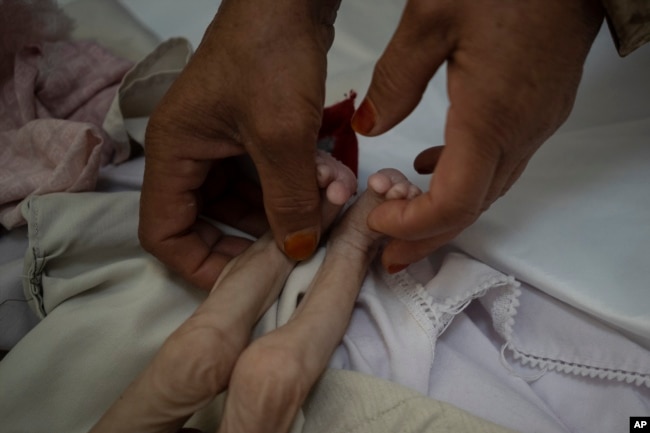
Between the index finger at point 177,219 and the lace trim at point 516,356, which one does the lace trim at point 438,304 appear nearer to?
the lace trim at point 516,356

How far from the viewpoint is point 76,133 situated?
31.2 inches

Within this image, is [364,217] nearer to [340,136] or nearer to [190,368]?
[340,136]

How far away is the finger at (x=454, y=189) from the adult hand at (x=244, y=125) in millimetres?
137

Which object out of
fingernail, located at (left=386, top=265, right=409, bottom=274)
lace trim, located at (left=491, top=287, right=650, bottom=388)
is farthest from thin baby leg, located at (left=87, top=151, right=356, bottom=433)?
lace trim, located at (left=491, top=287, right=650, bottom=388)

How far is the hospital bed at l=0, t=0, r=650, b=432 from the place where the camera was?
0.65 m

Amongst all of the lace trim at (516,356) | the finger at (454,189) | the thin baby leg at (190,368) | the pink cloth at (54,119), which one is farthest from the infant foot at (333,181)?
the pink cloth at (54,119)

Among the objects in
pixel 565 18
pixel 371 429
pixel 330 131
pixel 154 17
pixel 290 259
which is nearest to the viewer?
pixel 565 18

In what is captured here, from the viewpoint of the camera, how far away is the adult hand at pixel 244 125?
55cm

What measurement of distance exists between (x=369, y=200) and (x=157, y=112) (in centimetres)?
29

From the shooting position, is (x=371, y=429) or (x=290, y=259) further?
(x=290, y=259)

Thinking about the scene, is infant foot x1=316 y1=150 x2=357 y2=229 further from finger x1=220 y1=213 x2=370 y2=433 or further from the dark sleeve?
the dark sleeve

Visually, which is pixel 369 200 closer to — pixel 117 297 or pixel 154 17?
pixel 117 297

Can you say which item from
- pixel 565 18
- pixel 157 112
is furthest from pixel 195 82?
pixel 565 18

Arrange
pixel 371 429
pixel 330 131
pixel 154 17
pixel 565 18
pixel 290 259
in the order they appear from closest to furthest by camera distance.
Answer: pixel 565 18, pixel 371 429, pixel 290 259, pixel 330 131, pixel 154 17
